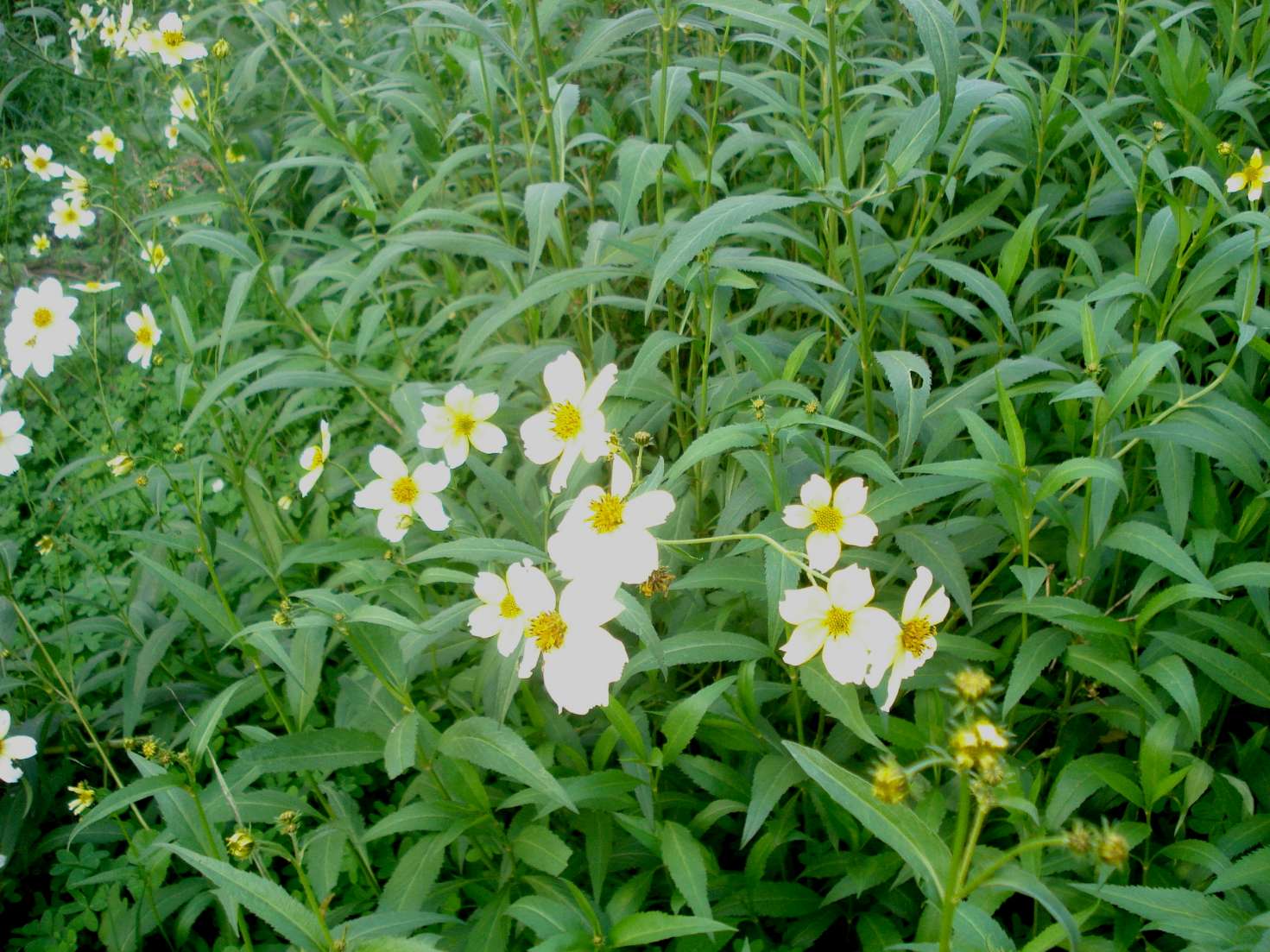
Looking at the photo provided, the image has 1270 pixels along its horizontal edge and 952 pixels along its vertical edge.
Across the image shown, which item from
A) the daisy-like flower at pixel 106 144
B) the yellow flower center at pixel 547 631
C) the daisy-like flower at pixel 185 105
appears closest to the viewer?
the yellow flower center at pixel 547 631

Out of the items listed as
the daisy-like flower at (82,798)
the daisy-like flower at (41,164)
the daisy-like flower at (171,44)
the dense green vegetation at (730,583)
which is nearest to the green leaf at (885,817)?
the dense green vegetation at (730,583)

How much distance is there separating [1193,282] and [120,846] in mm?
2159

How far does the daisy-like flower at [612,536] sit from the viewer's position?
3.74ft

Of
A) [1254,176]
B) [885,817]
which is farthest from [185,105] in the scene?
[1254,176]

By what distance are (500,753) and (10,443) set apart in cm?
129

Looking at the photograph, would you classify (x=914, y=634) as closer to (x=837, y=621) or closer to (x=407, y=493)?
(x=837, y=621)

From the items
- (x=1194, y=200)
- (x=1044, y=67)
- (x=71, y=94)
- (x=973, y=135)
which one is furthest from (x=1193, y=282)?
(x=71, y=94)

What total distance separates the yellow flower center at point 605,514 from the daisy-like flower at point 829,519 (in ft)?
0.83

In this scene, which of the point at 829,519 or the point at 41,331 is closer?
the point at 829,519

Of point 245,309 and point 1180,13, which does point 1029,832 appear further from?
point 245,309

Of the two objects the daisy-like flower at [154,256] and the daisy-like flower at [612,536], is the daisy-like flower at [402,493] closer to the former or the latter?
the daisy-like flower at [612,536]

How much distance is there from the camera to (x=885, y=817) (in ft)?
3.22

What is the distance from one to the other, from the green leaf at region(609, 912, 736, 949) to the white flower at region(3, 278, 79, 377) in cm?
152

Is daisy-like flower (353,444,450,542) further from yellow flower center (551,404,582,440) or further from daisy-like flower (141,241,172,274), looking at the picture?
daisy-like flower (141,241,172,274)
